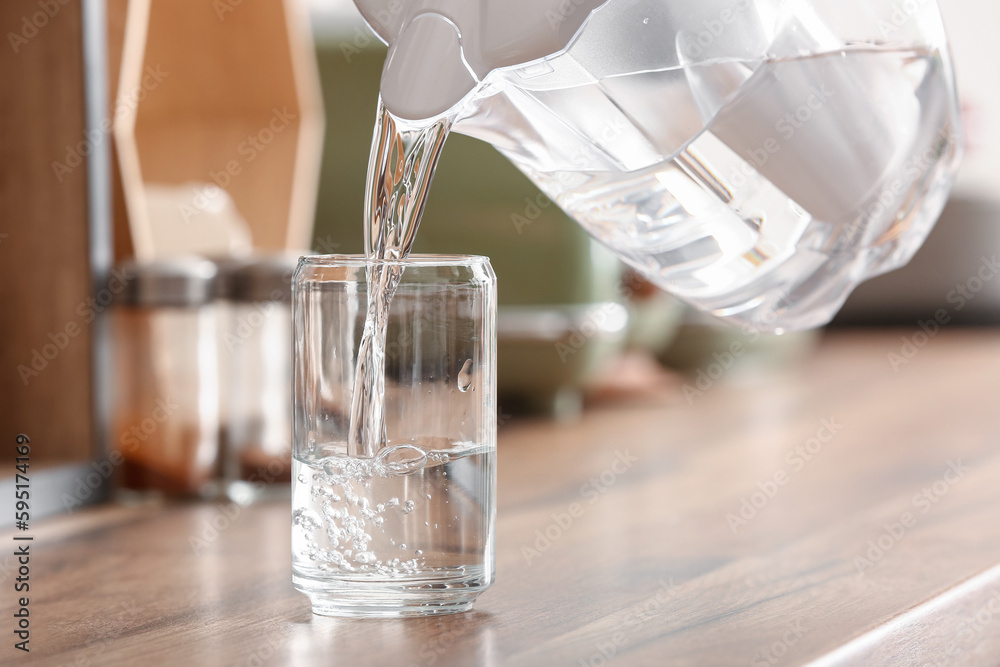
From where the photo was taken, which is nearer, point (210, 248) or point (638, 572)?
point (638, 572)

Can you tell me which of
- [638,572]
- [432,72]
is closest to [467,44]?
[432,72]

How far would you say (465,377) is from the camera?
0.47m

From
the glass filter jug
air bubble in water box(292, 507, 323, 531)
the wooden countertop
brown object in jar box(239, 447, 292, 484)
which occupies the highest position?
the glass filter jug

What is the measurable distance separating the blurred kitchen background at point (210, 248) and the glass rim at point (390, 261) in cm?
30

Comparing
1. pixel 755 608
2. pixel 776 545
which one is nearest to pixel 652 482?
pixel 776 545

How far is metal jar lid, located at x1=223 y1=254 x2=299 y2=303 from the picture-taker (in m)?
0.77

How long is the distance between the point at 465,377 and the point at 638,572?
6.1 inches

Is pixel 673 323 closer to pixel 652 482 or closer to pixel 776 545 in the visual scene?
pixel 652 482

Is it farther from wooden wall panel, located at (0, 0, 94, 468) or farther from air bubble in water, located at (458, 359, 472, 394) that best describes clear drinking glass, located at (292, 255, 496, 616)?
wooden wall panel, located at (0, 0, 94, 468)

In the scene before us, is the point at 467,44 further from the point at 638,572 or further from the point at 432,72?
the point at 638,572

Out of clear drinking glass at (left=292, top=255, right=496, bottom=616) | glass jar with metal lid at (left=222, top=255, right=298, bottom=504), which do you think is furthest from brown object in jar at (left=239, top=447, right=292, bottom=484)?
clear drinking glass at (left=292, top=255, right=496, bottom=616)

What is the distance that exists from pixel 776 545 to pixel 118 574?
1.11ft

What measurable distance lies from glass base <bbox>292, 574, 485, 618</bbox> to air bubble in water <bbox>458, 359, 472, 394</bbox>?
83 millimetres

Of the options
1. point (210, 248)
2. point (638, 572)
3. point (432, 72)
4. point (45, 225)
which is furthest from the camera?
point (210, 248)
